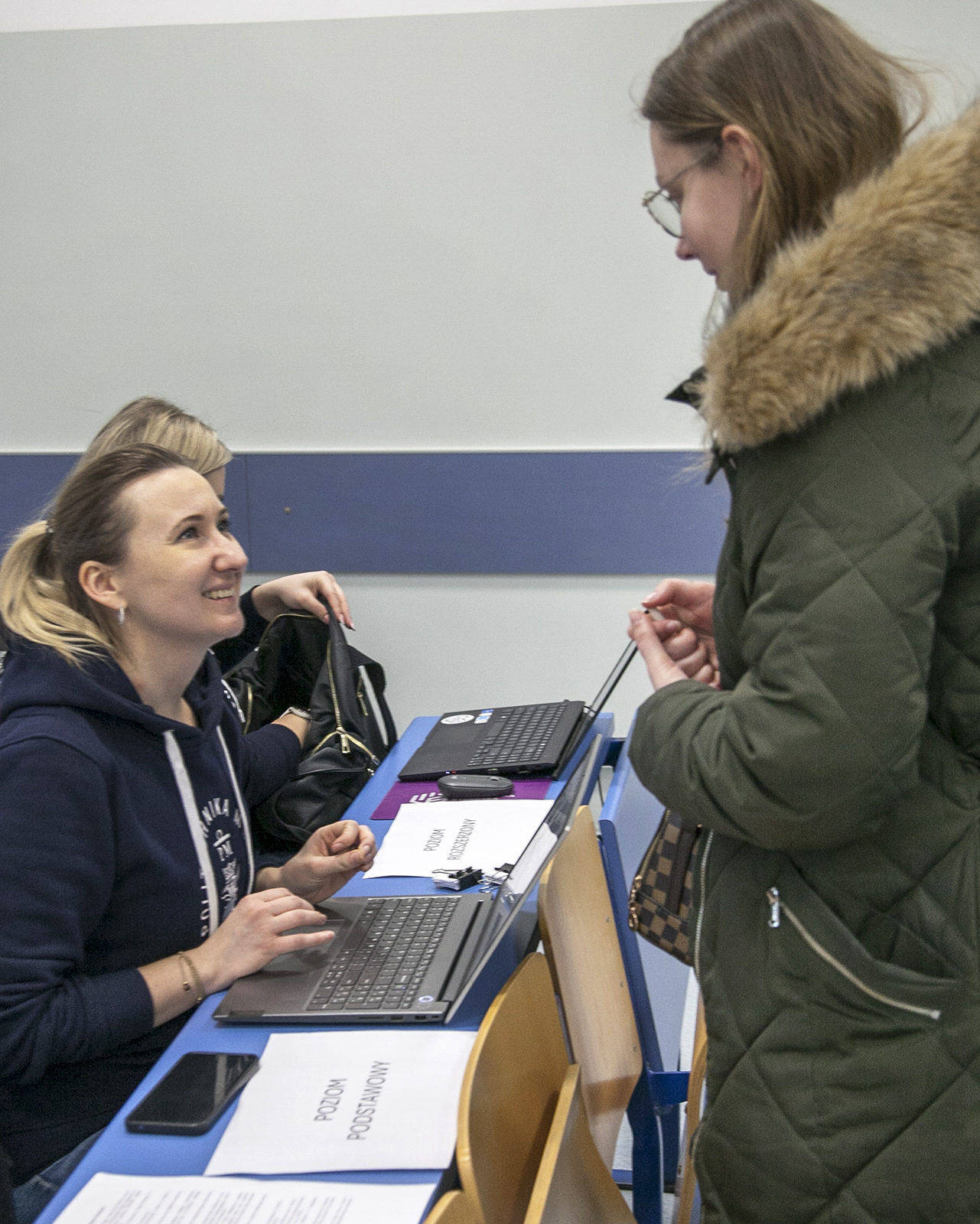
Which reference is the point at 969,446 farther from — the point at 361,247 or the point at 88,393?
the point at 88,393

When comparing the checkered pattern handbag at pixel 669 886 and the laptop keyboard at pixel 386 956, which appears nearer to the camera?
the laptop keyboard at pixel 386 956

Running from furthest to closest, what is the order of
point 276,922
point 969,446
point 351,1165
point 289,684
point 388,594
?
point 388,594
point 289,684
point 276,922
point 351,1165
point 969,446

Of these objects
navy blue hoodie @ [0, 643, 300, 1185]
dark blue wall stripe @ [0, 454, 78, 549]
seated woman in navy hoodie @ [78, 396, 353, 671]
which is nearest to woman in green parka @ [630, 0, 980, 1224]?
navy blue hoodie @ [0, 643, 300, 1185]

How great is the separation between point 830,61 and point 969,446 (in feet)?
1.07

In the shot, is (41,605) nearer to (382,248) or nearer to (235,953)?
(235,953)

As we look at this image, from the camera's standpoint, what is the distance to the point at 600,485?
3227mm

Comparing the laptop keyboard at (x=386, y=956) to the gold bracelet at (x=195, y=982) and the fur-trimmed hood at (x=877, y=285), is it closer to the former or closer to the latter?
the gold bracelet at (x=195, y=982)

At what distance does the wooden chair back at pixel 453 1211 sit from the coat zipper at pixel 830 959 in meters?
0.33

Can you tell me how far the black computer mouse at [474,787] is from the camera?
185 centimetres

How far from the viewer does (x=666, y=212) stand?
40.9 inches

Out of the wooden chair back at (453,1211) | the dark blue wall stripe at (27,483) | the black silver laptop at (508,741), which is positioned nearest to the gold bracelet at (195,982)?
the wooden chair back at (453,1211)

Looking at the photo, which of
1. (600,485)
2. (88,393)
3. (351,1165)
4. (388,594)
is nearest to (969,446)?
(351,1165)

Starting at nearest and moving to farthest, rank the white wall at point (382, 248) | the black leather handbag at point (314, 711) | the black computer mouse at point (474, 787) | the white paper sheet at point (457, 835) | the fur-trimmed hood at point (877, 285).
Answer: the fur-trimmed hood at point (877, 285) < the white paper sheet at point (457, 835) < the black computer mouse at point (474, 787) < the black leather handbag at point (314, 711) < the white wall at point (382, 248)

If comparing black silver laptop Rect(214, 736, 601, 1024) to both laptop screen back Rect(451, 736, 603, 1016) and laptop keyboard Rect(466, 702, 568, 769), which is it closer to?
laptop screen back Rect(451, 736, 603, 1016)
